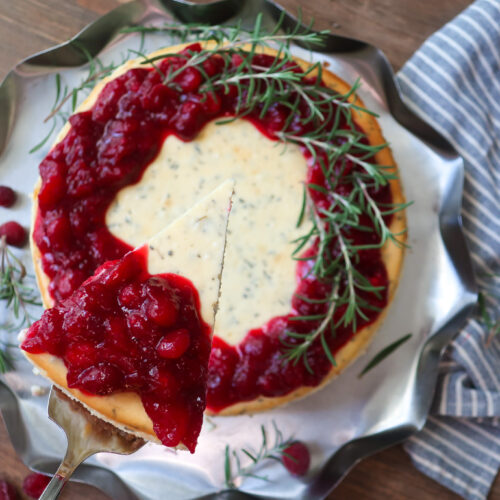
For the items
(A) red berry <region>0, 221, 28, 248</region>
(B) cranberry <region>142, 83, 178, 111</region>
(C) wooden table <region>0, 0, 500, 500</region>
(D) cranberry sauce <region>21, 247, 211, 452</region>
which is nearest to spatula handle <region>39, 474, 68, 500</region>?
(D) cranberry sauce <region>21, 247, 211, 452</region>

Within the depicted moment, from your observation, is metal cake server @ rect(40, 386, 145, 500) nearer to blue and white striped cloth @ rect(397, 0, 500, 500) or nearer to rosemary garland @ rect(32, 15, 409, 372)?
rosemary garland @ rect(32, 15, 409, 372)

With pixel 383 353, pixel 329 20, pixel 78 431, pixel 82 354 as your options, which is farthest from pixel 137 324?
pixel 329 20

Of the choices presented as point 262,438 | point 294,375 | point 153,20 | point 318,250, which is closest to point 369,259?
point 318,250

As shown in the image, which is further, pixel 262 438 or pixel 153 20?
pixel 153 20

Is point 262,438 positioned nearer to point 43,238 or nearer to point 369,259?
point 369,259

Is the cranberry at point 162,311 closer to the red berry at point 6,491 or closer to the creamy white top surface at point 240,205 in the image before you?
the creamy white top surface at point 240,205

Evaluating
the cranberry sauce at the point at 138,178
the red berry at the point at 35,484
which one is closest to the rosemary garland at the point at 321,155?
the cranberry sauce at the point at 138,178
